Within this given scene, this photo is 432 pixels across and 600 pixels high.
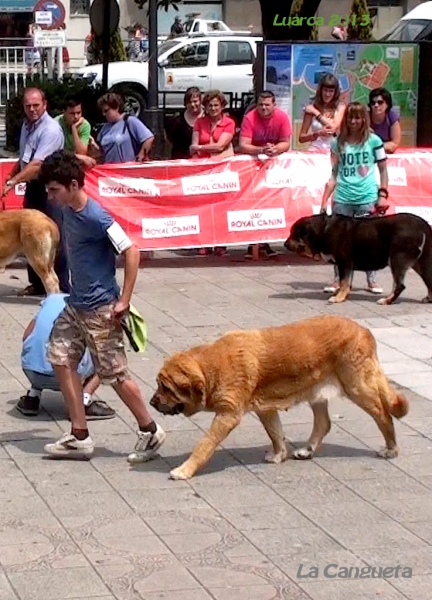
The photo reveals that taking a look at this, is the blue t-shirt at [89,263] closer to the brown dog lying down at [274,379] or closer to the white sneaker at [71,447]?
the brown dog lying down at [274,379]

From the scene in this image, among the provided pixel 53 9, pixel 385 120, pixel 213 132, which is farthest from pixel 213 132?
pixel 53 9

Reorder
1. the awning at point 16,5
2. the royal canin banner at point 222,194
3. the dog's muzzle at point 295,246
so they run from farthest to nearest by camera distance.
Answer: the awning at point 16,5 → the royal canin banner at point 222,194 → the dog's muzzle at point 295,246

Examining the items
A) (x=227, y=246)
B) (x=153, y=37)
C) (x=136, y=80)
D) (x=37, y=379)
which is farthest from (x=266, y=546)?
(x=136, y=80)

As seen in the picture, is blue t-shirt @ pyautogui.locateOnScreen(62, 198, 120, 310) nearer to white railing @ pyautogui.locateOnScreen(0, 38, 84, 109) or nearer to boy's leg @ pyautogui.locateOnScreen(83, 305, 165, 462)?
boy's leg @ pyautogui.locateOnScreen(83, 305, 165, 462)

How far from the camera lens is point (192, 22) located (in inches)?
1486

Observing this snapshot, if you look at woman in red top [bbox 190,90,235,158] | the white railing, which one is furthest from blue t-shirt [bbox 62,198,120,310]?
the white railing

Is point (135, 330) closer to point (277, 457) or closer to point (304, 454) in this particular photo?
point (277, 457)

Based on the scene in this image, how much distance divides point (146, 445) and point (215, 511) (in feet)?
2.73

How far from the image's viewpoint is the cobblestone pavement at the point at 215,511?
204 inches

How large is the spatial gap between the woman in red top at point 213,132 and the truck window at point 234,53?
15918 millimetres

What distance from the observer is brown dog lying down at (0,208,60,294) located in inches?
415

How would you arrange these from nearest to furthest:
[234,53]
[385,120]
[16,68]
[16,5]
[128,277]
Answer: [128,277] → [385,120] → [16,68] → [234,53] → [16,5]

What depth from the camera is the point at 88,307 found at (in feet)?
21.6

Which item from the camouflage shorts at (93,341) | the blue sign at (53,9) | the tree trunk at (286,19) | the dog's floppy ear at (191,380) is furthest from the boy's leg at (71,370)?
the blue sign at (53,9)
